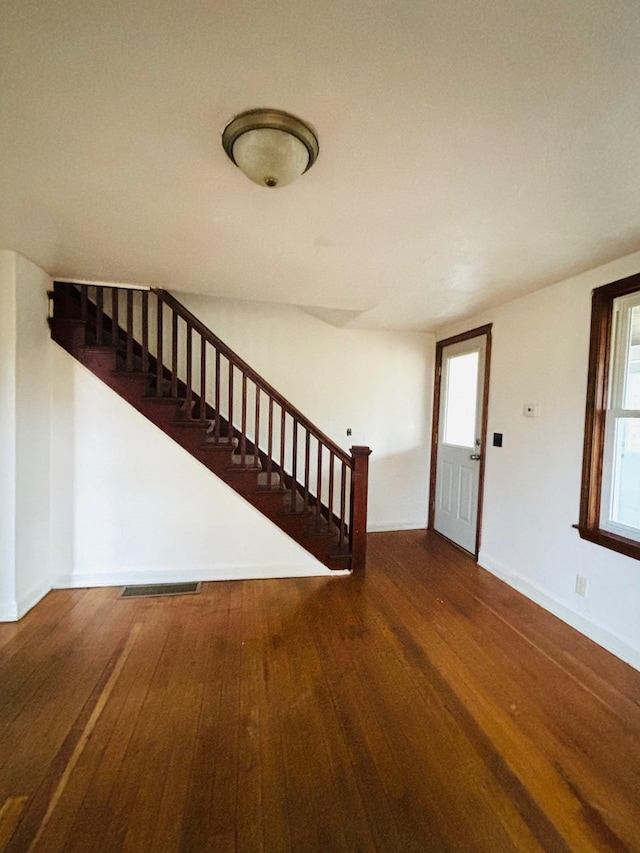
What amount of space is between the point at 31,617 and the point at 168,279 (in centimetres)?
244

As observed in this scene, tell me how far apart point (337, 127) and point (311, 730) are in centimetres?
230

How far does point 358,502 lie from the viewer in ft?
9.84

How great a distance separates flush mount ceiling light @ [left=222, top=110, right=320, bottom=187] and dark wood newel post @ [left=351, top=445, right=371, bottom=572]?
2.08 meters

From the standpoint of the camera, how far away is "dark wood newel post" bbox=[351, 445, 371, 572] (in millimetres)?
2982

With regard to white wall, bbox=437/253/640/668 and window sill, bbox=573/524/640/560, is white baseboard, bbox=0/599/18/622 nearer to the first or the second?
white wall, bbox=437/253/640/668

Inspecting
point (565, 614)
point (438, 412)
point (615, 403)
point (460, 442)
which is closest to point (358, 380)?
point (438, 412)

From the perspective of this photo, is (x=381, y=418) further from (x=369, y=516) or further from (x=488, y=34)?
Answer: (x=488, y=34)

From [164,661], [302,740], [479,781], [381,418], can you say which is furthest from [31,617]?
[381,418]

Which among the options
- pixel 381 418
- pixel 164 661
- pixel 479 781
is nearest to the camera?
pixel 479 781

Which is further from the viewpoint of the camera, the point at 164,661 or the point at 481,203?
the point at 164,661

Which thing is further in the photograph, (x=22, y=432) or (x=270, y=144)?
(x=22, y=432)

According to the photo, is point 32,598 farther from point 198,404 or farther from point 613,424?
point 613,424

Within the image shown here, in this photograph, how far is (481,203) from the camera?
1.54m

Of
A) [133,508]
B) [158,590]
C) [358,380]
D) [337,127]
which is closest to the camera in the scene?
[337,127]
